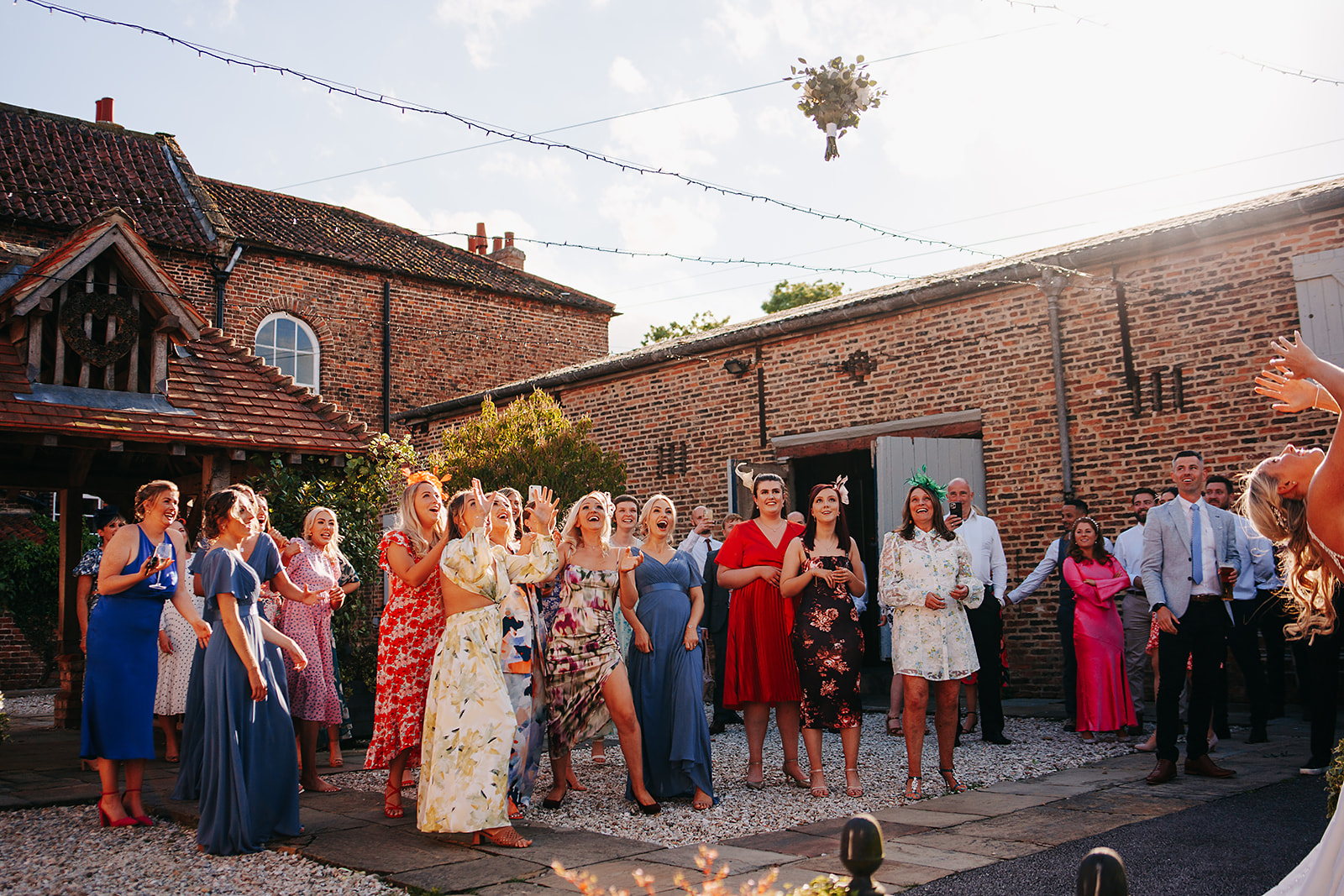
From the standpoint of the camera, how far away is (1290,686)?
880 cm

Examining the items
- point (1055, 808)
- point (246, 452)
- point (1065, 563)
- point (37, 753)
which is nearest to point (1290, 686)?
point (1065, 563)

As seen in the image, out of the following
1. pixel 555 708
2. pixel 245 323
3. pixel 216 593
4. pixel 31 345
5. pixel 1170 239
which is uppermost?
pixel 245 323

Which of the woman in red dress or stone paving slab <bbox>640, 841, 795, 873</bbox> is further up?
the woman in red dress

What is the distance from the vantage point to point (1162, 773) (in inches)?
231

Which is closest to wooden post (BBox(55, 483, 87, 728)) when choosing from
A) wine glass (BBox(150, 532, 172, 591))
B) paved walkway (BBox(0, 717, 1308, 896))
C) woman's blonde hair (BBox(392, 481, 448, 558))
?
paved walkway (BBox(0, 717, 1308, 896))

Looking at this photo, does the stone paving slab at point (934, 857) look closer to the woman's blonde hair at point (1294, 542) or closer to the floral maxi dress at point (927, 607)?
the floral maxi dress at point (927, 607)

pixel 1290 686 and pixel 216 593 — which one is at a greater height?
pixel 216 593

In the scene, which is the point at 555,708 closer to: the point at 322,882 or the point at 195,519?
the point at 322,882

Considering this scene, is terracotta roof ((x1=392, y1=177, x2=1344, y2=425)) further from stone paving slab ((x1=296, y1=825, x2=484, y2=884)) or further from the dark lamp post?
the dark lamp post

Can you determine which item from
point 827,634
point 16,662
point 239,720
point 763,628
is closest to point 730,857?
point 827,634

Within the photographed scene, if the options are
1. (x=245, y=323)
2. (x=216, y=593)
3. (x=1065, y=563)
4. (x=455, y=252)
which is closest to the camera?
(x=216, y=593)

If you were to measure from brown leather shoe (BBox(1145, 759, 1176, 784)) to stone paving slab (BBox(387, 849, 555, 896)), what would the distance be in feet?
12.2

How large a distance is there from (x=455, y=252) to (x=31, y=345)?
53.2ft

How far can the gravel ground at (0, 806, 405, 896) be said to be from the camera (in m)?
4.23
